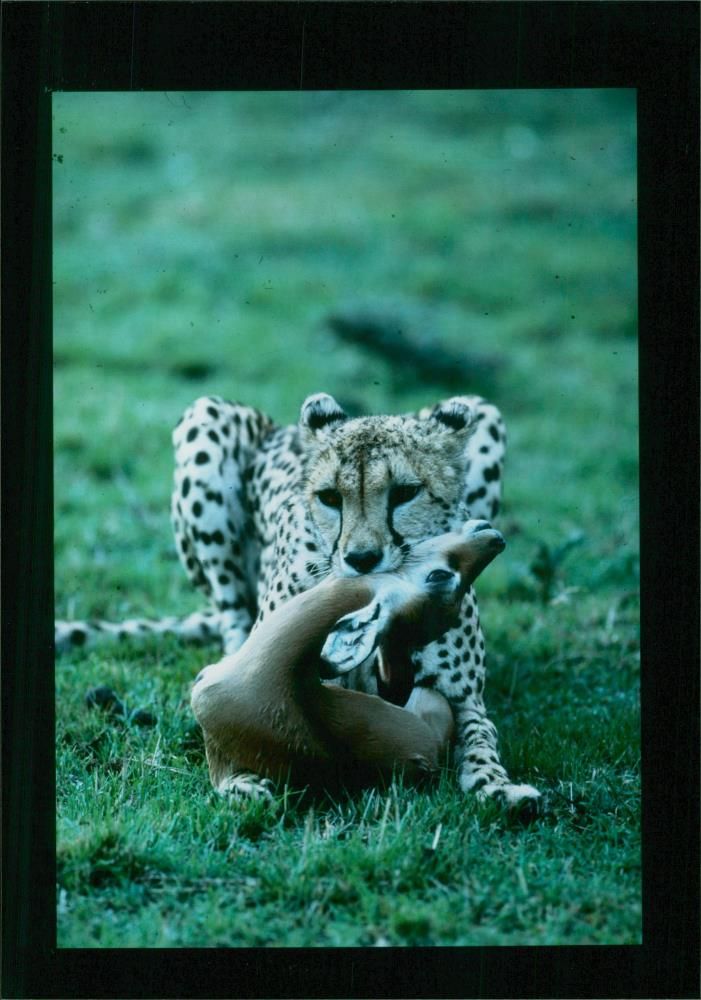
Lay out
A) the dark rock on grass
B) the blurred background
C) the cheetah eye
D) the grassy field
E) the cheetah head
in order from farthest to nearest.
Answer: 1. the dark rock on grass
2. the blurred background
3. the cheetah eye
4. the cheetah head
5. the grassy field

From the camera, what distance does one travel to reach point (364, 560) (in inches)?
144

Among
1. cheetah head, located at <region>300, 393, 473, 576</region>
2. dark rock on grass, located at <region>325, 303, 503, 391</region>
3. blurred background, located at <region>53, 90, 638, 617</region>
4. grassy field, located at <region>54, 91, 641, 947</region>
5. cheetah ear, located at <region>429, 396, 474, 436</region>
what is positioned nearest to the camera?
grassy field, located at <region>54, 91, 641, 947</region>

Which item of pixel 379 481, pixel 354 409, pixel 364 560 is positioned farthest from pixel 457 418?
pixel 354 409

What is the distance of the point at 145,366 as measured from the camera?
320 inches

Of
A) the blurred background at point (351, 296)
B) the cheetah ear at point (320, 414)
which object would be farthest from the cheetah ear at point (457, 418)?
the blurred background at point (351, 296)

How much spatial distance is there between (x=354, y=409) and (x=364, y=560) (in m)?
3.98

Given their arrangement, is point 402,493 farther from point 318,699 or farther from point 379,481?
point 318,699

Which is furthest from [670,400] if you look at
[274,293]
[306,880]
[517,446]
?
[274,293]

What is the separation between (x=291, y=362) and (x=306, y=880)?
539cm

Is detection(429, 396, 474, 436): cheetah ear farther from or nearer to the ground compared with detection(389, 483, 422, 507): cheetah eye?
farther from the ground

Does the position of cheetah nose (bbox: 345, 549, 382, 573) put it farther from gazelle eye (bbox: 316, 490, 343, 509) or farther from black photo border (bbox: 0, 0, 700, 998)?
black photo border (bbox: 0, 0, 700, 998)

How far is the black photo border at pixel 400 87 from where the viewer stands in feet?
11.9

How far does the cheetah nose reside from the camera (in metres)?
3.65

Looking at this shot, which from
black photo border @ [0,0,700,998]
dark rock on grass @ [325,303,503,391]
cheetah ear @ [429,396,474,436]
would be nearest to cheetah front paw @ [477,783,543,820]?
black photo border @ [0,0,700,998]
